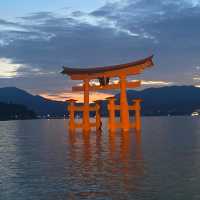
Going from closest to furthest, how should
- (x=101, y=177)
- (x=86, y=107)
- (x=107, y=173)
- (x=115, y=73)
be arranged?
1. (x=101, y=177)
2. (x=107, y=173)
3. (x=115, y=73)
4. (x=86, y=107)

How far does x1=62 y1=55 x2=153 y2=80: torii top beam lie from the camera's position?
4597 cm

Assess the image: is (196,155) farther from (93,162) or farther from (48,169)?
(48,169)

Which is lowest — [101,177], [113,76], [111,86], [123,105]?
[101,177]

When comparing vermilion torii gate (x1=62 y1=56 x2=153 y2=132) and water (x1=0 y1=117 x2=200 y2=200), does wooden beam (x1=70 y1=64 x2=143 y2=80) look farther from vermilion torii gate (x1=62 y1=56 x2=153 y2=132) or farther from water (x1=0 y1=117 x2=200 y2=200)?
water (x1=0 y1=117 x2=200 y2=200)

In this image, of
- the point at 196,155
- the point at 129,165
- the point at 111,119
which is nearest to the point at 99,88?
the point at 111,119

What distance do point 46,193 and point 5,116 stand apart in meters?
189

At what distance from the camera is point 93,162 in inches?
917

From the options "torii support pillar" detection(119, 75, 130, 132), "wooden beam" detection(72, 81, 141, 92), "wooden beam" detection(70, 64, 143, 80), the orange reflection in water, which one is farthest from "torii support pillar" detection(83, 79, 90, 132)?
the orange reflection in water

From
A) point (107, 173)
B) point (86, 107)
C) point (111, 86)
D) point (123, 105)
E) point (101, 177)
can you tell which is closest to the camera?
point (101, 177)

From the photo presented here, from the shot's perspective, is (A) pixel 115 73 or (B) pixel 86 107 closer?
(A) pixel 115 73

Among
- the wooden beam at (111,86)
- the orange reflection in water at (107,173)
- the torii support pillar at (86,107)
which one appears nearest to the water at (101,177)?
the orange reflection in water at (107,173)

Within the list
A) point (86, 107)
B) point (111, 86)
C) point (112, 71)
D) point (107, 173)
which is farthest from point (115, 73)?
point (107, 173)

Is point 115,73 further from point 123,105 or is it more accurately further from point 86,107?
point 86,107

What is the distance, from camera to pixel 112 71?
160 feet
